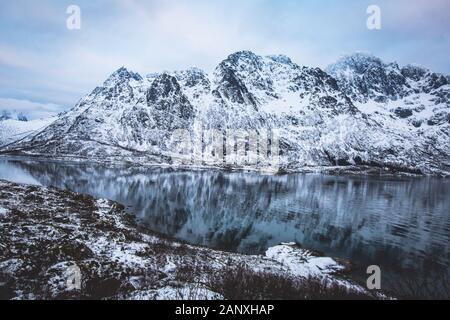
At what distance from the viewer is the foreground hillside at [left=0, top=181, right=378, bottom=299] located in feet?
64.0

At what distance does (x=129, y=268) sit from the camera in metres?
25.3

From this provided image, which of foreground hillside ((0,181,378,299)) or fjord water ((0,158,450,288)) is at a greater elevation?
foreground hillside ((0,181,378,299))

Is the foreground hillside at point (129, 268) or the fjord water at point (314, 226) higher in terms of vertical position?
the foreground hillside at point (129, 268)

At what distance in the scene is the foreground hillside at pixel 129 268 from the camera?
1950cm

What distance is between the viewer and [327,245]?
1945 inches

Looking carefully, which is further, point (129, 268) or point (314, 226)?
point (314, 226)

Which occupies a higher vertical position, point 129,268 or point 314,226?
point 129,268

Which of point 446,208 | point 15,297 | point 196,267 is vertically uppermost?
Result: point 15,297

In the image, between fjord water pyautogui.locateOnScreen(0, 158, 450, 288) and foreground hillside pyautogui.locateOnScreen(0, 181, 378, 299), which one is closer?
foreground hillside pyautogui.locateOnScreen(0, 181, 378, 299)

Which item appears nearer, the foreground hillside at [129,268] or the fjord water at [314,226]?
Answer: the foreground hillside at [129,268]

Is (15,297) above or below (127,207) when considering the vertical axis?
above

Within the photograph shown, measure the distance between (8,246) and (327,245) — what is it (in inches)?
1594
